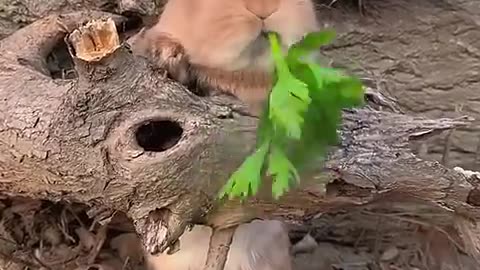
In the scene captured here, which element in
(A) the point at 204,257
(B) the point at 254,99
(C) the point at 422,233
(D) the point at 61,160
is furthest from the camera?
(C) the point at 422,233

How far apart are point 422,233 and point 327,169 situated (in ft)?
1.78

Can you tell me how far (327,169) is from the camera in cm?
106

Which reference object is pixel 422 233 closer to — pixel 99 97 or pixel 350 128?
pixel 350 128

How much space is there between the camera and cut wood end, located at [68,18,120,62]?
3.46 ft

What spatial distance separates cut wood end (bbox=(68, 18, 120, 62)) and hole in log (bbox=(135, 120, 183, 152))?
0.11 meters

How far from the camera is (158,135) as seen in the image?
1089 millimetres

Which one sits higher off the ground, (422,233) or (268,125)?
(268,125)

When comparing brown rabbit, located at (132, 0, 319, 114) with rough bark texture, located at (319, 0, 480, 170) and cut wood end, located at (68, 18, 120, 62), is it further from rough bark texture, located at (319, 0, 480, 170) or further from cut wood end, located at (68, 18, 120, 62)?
rough bark texture, located at (319, 0, 480, 170)

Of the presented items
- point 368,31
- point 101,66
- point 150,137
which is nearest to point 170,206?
point 150,137

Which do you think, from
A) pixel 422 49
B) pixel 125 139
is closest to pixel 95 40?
pixel 125 139

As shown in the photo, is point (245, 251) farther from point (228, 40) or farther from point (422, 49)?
point (422, 49)

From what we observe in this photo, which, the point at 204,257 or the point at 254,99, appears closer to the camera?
the point at 254,99

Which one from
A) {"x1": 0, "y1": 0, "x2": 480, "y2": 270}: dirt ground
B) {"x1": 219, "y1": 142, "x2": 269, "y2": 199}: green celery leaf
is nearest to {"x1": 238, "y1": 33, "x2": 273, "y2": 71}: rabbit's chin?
{"x1": 219, "y1": 142, "x2": 269, "y2": 199}: green celery leaf

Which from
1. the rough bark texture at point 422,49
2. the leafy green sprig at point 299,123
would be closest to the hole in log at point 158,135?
the leafy green sprig at point 299,123
